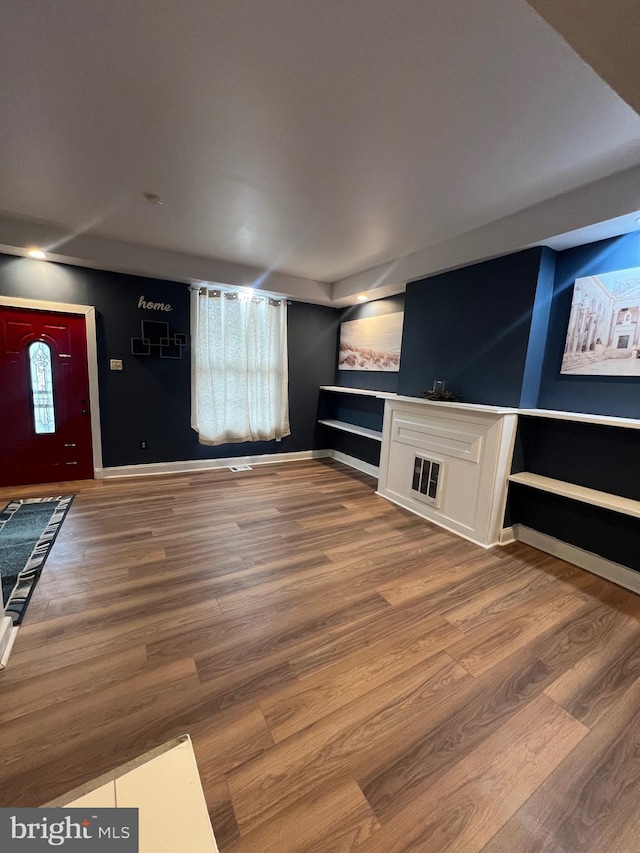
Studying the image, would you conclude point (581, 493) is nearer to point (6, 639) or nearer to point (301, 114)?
point (301, 114)

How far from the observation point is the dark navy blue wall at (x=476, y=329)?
272cm

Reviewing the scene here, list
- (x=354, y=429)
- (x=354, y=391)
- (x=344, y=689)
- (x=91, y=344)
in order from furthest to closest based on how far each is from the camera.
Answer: (x=354, y=429) → (x=354, y=391) → (x=91, y=344) → (x=344, y=689)

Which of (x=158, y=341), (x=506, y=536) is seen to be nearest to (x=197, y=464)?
(x=158, y=341)

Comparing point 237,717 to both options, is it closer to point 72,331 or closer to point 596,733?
point 596,733

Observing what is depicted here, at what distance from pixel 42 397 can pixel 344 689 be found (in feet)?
13.8

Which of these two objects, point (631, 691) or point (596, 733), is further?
point (631, 691)

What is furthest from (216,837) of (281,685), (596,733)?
(596,733)

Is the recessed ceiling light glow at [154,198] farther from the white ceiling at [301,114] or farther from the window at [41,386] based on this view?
the window at [41,386]

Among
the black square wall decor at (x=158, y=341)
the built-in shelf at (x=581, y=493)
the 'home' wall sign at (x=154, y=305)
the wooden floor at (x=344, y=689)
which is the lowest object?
the wooden floor at (x=344, y=689)

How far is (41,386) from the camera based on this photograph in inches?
145

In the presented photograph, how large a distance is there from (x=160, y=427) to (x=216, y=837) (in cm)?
399

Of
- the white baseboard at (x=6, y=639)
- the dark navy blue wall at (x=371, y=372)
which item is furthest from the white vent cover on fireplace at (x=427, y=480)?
the white baseboard at (x=6, y=639)

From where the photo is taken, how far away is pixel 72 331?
3.72 metres

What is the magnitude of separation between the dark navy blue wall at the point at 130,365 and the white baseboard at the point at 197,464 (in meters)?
0.07
